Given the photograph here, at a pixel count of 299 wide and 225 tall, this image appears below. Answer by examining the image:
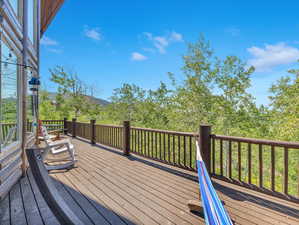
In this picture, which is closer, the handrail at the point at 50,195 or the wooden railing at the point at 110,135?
the handrail at the point at 50,195

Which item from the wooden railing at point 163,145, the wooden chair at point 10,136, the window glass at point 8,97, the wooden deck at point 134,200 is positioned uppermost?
the window glass at point 8,97

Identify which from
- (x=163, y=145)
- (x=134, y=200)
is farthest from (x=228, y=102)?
(x=134, y=200)

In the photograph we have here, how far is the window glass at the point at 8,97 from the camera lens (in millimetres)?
2454

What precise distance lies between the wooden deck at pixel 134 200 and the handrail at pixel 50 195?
4.26 feet

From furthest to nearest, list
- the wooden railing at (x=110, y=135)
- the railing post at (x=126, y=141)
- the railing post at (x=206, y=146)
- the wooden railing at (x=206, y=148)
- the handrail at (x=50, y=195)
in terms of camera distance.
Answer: the wooden railing at (x=110, y=135)
the railing post at (x=126, y=141)
the railing post at (x=206, y=146)
the wooden railing at (x=206, y=148)
the handrail at (x=50, y=195)

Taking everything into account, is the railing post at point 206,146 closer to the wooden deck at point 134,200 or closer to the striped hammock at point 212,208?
the wooden deck at point 134,200

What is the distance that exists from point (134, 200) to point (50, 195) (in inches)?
68.8

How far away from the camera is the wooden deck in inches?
73.7

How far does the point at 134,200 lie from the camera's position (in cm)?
229

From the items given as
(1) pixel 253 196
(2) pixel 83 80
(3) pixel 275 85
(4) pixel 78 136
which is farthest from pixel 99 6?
(3) pixel 275 85

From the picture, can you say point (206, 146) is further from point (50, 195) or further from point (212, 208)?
point (50, 195)

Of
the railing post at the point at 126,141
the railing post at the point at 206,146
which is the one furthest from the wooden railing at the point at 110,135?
the railing post at the point at 206,146

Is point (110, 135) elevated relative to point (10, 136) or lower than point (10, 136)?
lower

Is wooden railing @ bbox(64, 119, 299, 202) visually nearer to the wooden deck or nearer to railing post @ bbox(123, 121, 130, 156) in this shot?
railing post @ bbox(123, 121, 130, 156)
